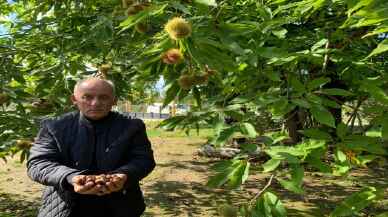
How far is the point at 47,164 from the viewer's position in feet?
7.41

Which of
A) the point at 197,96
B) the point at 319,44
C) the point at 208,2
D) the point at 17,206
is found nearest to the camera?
the point at 208,2

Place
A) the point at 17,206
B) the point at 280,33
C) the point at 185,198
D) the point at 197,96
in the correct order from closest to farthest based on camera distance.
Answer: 1. the point at 280,33
2. the point at 197,96
3. the point at 17,206
4. the point at 185,198

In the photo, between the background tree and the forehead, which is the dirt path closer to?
the background tree

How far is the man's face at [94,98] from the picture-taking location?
7.73 feet

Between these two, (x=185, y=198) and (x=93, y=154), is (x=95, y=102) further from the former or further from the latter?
(x=185, y=198)

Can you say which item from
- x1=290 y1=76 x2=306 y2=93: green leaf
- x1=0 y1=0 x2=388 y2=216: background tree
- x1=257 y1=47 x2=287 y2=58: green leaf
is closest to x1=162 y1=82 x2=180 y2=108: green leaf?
x1=0 y1=0 x2=388 y2=216: background tree

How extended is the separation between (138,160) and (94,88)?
1.38 ft

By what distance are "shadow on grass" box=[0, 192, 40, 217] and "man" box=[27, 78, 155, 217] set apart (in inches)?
164

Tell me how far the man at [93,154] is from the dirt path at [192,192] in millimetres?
3684

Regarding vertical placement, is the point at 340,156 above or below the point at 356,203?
above

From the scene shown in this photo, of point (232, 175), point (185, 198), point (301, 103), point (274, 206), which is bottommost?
point (185, 198)

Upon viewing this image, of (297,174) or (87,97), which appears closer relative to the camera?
(297,174)

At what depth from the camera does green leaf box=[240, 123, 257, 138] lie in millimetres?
2367

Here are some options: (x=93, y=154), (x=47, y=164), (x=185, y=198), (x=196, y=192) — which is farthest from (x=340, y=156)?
(x=196, y=192)
